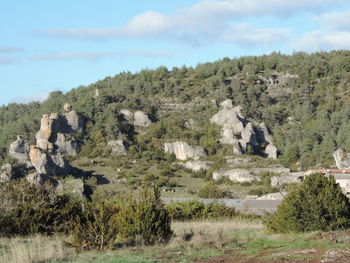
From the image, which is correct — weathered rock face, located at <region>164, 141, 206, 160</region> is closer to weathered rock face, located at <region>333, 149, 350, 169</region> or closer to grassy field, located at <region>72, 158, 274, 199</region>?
grassy field, located at <region>72, 158, 274, 199</region>

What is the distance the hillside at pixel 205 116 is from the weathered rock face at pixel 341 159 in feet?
3.48

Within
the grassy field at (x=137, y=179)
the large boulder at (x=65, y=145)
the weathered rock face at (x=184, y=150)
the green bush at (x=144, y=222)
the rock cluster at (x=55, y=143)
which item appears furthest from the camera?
the weathered rock face at (x=184, y=150)

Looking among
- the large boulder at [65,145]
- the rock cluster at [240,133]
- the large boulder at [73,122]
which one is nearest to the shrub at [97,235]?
the large boulder at [65,145]

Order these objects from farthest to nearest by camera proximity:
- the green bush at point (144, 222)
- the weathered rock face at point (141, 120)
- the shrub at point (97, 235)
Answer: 1. the weathered rock face at point (141, 120)
2. the green bush at point (144, 222)
3. the shrub at point (97, 235)

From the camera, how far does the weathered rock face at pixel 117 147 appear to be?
247 ft

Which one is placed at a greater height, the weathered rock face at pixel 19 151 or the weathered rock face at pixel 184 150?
the weathered rock face at pixel 19 151

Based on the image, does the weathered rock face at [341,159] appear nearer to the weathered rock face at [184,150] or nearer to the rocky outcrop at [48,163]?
the weathered rock face at [184,150]

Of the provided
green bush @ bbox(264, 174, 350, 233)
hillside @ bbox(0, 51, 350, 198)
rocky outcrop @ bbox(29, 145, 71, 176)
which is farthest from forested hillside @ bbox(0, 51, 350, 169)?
green bush @ bbox(264, 174, 350, 233)

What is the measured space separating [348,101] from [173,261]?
8356 cm

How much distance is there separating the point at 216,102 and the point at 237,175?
2781cm

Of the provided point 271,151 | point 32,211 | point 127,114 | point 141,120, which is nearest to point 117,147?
point 141,120

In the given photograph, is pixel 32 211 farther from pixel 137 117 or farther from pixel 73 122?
pixel 137 117

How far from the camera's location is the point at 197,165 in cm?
7088

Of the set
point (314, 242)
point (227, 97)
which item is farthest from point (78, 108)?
point (314, 242)
